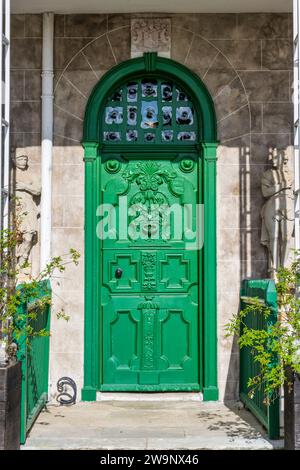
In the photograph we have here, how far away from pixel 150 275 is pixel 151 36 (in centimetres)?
255

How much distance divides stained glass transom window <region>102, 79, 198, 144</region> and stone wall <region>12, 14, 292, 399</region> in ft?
0.98

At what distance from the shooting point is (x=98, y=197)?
26.5 ft

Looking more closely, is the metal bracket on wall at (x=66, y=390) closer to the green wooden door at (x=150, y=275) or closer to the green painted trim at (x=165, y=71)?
the green wooden door at (x=150, y=275)

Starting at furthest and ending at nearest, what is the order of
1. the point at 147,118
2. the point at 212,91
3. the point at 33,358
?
the point at 147,118, the point at 212,91, the point at 33,358

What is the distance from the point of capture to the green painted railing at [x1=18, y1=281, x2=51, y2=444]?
6.06 meters

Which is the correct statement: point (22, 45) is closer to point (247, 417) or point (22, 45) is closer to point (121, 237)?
point (121, 237)

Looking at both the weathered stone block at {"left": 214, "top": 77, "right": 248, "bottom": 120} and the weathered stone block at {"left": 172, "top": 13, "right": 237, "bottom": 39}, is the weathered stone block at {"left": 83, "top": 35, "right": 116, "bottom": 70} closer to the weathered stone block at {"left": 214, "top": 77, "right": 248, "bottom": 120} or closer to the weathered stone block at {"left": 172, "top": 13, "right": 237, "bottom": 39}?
the weathered stone block at {"left": 172, "top": 13, "right": 237, "bottom": 39}

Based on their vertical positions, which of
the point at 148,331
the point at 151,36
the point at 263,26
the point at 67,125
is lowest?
the point at 148,331

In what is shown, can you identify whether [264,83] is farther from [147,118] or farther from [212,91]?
[147,118]

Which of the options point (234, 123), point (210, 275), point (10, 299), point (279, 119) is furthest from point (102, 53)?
point (10, 299)

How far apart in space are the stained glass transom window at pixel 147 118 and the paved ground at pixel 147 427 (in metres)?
2.78

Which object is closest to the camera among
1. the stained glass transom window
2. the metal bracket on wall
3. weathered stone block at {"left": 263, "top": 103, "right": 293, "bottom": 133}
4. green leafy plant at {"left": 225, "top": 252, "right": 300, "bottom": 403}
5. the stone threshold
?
green leafy plant at {"left": 225, "top": 252, "right": 300, "bottom": 403}

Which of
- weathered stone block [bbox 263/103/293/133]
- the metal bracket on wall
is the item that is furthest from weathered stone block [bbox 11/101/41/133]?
the metal bracket on wall

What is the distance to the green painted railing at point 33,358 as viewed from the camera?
6.06m
